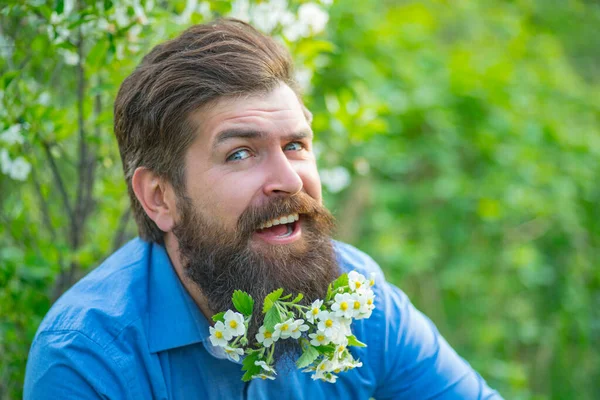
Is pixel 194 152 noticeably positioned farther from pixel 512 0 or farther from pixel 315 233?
pixel 512 0

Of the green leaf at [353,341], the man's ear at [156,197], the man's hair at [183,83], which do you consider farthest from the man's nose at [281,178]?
the green leaf at [353,341]

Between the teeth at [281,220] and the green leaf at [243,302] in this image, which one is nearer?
the green leaf at [243,302]

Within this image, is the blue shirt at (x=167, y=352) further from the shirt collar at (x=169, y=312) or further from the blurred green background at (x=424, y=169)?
the blurred green background at (x=424, y=169)

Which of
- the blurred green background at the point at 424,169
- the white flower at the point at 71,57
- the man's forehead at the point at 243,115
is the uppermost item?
the white flower at the point at 71,57

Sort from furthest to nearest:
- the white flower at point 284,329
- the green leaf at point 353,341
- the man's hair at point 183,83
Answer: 1. the man's hair at point 183,83
2. the green leaf at point 353,341
3. the white flower at point 284,329

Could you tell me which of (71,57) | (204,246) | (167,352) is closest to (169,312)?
(167,352)

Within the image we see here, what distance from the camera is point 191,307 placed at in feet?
7.00

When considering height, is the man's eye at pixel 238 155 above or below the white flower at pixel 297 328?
above

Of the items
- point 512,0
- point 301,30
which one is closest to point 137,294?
point 301,30

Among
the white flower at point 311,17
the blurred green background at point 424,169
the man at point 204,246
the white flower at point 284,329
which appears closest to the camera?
the white flower at point 284,329

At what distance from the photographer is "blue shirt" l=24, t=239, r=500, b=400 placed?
1.91 meters

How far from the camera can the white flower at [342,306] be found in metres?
1.80

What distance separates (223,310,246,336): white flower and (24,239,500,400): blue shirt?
12.4 inches

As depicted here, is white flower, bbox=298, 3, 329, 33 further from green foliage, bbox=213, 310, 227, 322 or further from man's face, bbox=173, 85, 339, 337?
green foliage, bbox=213, 310, 227, 322
